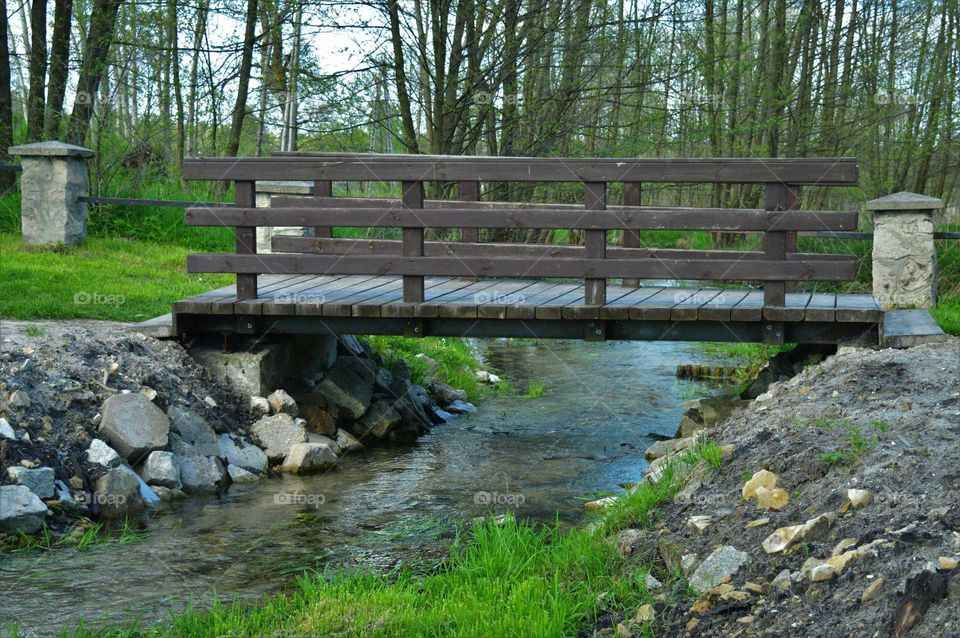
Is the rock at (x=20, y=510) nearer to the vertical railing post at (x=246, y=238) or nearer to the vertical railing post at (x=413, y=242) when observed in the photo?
the vertical railing post at (x=246, y=238)

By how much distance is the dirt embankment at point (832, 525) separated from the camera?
3570 mm

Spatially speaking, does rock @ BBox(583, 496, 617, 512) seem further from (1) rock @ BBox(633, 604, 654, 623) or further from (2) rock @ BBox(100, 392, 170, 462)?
(2) rock @ BBox(100, 392, 170, 462)

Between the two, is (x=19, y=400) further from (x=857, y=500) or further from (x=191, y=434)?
(x=857, y=500)

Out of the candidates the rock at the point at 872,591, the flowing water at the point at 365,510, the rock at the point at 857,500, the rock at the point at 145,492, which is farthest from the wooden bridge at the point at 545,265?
the rock at the point at 872,591

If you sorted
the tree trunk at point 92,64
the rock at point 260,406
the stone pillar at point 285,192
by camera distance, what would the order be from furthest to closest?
the tree trunk at point 92,64, the stone pillar at point 285,192, the rock at point 260,406

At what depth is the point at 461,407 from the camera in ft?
32.9

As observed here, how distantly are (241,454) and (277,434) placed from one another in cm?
48

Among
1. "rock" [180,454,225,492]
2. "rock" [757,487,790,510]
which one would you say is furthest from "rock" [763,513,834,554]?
"rock" [180,454,225,492]

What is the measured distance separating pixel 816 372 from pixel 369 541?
135 inches

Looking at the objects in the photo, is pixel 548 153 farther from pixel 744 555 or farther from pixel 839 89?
pixel 744 555

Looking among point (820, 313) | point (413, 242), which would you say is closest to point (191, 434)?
point (413, 242)

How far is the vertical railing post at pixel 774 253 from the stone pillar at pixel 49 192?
8.78 m

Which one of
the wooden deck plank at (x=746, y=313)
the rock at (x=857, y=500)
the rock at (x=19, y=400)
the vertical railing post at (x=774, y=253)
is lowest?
the rock at (x=857, y=500)

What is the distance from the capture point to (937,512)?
4.04m
